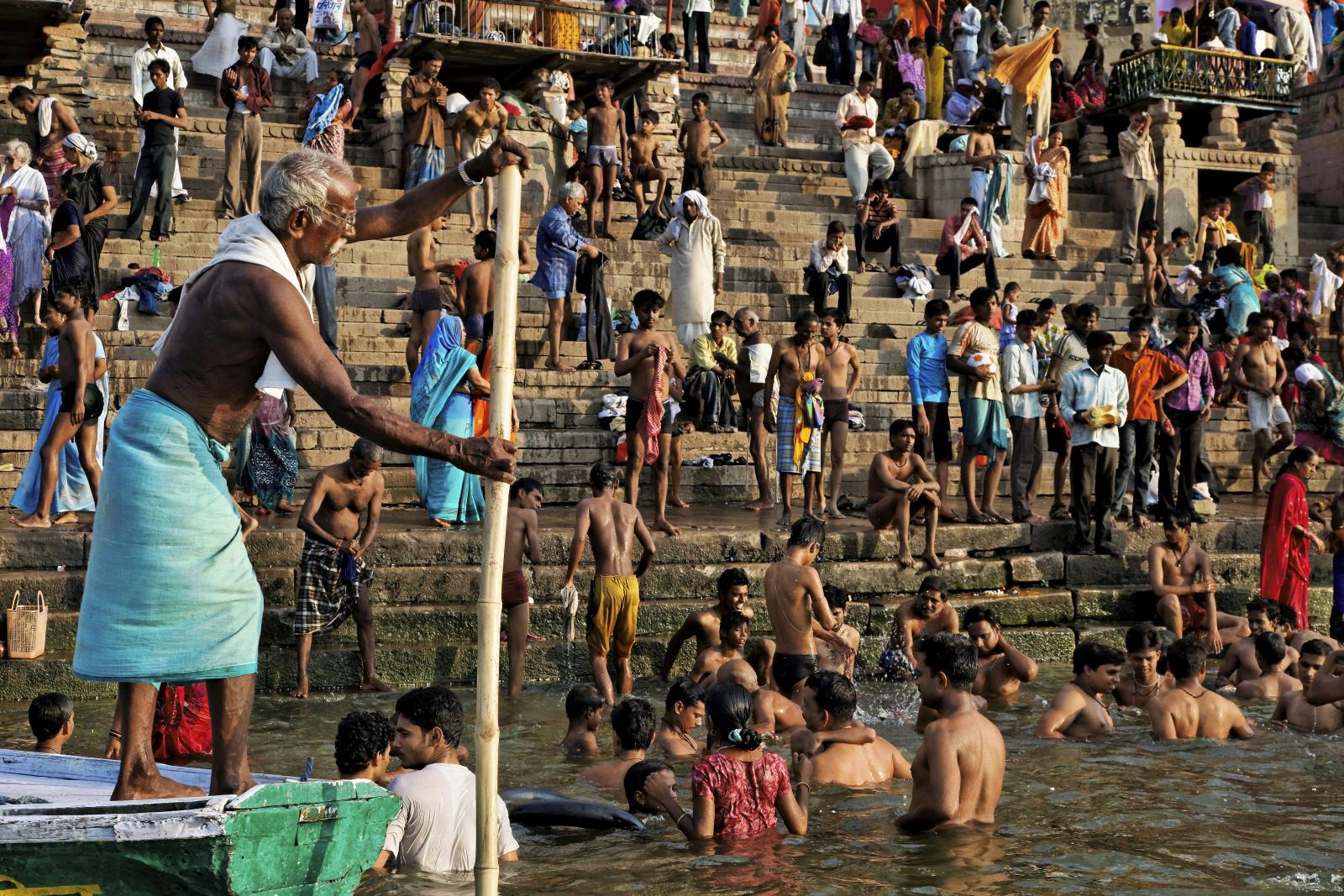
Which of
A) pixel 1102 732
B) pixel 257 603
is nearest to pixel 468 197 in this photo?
pixel 1102 732

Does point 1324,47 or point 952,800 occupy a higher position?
point 1324,47

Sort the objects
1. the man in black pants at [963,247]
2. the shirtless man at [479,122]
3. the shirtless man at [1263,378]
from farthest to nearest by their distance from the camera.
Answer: the man in black pants at [963,247]
the shirtless man at [479,122]
the shirtless man at [1263,378]

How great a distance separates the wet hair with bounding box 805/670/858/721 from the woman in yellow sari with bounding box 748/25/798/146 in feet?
46.3

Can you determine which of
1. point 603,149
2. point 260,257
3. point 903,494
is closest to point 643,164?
point 603,149

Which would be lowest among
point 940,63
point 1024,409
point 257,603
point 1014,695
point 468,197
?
point 1014,695

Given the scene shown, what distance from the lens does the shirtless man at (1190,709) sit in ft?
30.1

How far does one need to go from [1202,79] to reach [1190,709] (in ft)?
50.3

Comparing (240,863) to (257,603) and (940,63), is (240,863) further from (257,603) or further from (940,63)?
(940,63)

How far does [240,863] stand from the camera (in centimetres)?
390

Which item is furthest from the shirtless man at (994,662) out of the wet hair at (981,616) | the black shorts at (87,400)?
the black shorts at (87,400)

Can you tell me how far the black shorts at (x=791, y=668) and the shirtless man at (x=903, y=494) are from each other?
88.4 inches

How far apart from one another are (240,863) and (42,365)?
8566 millimetres

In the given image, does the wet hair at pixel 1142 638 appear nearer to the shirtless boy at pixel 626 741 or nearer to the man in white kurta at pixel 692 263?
the shirtless boy at pixel 626 741

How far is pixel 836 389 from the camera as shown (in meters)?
12.9
